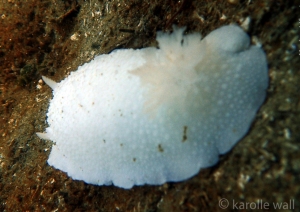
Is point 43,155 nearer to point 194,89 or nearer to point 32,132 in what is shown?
point 32,132

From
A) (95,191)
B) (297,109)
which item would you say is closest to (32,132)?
(95,191)
